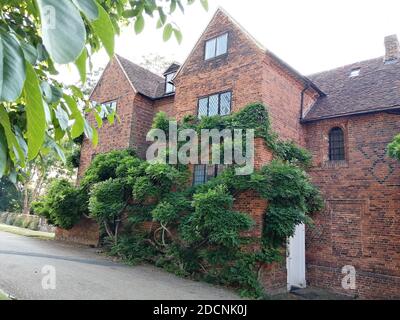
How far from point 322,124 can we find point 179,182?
664 cm

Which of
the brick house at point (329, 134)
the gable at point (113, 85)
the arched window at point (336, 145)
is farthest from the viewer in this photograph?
the gable at point (113, 85)

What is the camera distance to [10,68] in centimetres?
64

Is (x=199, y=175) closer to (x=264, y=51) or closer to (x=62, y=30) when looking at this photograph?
(x=264, y=51)

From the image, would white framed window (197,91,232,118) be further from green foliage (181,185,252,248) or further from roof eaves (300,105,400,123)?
green foliage (181,185,252,248)

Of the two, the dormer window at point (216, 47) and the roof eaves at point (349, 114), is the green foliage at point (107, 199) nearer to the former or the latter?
the dormer window at point (216, 47)

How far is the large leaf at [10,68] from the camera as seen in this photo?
0.62 meters

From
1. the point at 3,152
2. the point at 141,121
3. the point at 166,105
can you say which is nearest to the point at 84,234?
the point at 141,121

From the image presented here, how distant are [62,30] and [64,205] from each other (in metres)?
16.7

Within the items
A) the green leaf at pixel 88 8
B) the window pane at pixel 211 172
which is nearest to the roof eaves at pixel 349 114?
the window pane at pixel 211 172

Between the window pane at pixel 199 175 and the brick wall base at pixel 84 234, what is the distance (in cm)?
663

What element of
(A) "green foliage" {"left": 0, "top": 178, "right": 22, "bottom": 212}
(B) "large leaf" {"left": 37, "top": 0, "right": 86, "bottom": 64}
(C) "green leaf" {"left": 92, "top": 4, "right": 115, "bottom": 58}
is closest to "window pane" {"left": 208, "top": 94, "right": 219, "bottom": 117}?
(C) "green leaf" {"left": 92, "top": 4, "right": 115, "bottom": 58}

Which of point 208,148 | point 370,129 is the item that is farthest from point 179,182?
point 370,129

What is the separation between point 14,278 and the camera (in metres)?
8.38
